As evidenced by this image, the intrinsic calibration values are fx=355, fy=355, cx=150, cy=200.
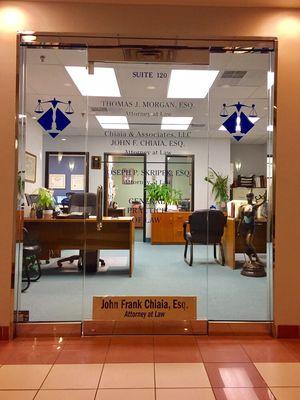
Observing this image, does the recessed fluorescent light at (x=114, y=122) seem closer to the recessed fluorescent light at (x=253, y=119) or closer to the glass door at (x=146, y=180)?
the glass door at (x=146, y=180)

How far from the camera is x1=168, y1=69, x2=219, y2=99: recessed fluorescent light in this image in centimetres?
496

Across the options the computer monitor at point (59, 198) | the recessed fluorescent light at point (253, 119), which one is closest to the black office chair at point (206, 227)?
the recessed fluorescent light at point (253, 119)

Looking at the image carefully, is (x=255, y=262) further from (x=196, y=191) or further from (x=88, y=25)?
(x=88, y=25)

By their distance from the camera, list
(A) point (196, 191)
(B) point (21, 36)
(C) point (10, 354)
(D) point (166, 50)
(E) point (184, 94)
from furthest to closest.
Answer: (E) point (184, 94), (A) point (196, 191), (D) point (166, 50), (B) point (21, 36), (C) point (10, 354)

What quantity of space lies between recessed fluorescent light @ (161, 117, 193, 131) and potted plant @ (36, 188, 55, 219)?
1.96 m

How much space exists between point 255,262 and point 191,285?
937 millimetres

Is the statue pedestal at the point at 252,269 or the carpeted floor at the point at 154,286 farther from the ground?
the statue pedestal at the point at 252,269

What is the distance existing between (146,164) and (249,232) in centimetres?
188

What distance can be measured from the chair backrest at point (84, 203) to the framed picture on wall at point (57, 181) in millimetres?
262

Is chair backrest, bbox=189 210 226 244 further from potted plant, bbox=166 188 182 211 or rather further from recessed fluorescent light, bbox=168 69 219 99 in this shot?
recessed fluorescent light, bbox=168 69 219 99

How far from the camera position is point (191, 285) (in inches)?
197

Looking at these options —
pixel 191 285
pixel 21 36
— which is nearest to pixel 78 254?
pixel 191 285

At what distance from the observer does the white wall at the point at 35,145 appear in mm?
3555

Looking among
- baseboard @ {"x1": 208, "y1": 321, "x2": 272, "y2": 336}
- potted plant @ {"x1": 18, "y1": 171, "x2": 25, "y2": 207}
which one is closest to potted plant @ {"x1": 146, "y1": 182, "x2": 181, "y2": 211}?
potted plant @ {"x1": 18, "y1": 171, "x2": 25, "y2": 207}
